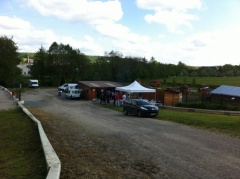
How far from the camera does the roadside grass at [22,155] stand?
7152 mm

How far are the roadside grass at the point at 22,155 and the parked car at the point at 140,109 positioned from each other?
37.3ft

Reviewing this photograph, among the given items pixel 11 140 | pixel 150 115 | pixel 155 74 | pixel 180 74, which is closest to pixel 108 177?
pixel 11 140

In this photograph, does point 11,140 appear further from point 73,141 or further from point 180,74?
point 180,74

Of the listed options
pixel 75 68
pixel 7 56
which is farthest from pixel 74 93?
pixel 75 68

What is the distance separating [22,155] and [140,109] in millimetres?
15820

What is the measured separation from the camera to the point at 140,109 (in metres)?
24.2

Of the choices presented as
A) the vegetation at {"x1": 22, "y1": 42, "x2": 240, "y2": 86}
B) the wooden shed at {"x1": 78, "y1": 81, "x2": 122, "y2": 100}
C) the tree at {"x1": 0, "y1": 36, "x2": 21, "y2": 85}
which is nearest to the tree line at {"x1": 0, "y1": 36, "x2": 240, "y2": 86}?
the vegetation at {"x1": 22, "y1": 42, "x2": 240, "y2": 86}

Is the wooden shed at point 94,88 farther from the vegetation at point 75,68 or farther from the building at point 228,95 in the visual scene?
the vegetation at point 75,68

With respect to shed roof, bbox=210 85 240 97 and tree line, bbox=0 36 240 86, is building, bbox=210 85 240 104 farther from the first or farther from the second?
tree line, bbox=0 36 240 86

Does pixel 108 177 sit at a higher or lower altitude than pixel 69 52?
lower

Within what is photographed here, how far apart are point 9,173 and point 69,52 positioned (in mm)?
72912

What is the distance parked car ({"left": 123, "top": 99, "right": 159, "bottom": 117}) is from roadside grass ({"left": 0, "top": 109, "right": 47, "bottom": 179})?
1136 cm

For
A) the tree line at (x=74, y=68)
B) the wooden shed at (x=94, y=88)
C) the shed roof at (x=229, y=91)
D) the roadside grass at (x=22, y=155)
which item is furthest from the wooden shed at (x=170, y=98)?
the tree line at (x=74, y=68)

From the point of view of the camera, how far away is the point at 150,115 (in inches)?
931
